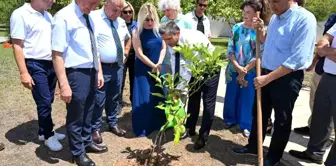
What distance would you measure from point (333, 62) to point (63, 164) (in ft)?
10.0

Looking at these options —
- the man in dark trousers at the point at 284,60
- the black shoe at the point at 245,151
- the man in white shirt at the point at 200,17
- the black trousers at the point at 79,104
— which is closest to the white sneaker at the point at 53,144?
the black trousers at the point at 79,104

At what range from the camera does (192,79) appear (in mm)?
4246

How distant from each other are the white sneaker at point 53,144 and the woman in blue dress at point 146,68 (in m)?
1.08

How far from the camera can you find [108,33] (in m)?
4.21

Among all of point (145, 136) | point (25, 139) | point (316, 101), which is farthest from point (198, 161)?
point (25, 139)

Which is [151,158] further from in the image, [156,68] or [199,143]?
[156,68]

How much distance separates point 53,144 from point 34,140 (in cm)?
51

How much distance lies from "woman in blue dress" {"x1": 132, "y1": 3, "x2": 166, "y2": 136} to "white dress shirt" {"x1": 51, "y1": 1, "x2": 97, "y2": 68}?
1.12 meters

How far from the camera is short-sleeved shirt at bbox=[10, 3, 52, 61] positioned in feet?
12.4

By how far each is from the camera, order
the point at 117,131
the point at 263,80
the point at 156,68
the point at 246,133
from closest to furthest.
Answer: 1. the point at 263,80
2. the point at 156,68
3. the point at 117,131
4. the point at 246,133

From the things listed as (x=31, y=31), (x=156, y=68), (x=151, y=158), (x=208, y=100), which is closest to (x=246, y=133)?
(x=208, y=100)

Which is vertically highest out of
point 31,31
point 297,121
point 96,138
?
point 31,31

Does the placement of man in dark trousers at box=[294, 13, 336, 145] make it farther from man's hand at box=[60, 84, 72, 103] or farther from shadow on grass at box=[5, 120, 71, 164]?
shadow on grass at box=[5, 120, 71, 164]

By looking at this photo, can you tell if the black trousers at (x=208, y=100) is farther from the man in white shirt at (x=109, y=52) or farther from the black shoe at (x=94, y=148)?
the black shoe at (x=94, y=148)
